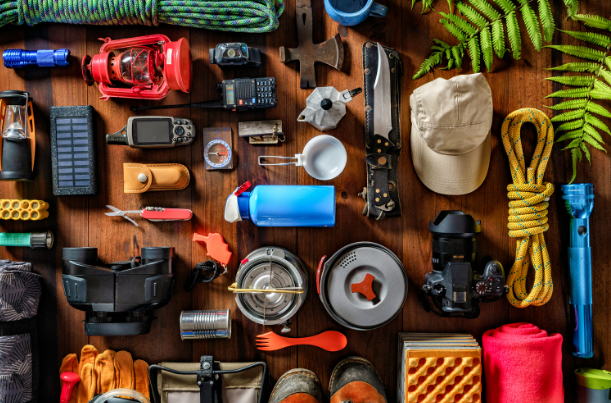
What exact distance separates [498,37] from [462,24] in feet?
0.42

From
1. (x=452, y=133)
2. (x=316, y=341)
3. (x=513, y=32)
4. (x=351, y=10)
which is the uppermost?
(x=351, y=10)

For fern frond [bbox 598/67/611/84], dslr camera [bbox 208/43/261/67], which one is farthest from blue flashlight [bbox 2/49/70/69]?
fern frond [bbox 598/67/611/84]

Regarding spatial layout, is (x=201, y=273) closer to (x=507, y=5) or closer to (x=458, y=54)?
(x=458, y=54)

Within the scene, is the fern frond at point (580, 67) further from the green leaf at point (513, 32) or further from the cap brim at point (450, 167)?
the cap brim at point (450, 167)

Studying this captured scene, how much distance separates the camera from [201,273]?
1.35 meters

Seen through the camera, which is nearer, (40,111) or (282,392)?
(282,392)

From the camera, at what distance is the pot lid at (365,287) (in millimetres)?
1226

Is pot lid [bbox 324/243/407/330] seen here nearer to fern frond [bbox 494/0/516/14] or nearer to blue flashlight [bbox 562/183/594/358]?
blue flashlight [bbox 562/183/594/358]

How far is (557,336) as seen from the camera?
1265mm

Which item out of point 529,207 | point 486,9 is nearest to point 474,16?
point 486,9

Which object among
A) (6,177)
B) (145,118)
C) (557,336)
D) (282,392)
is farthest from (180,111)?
(557,336)

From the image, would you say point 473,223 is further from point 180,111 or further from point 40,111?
point 40,111

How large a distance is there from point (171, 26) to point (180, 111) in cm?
31

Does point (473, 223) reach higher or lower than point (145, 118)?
lower
